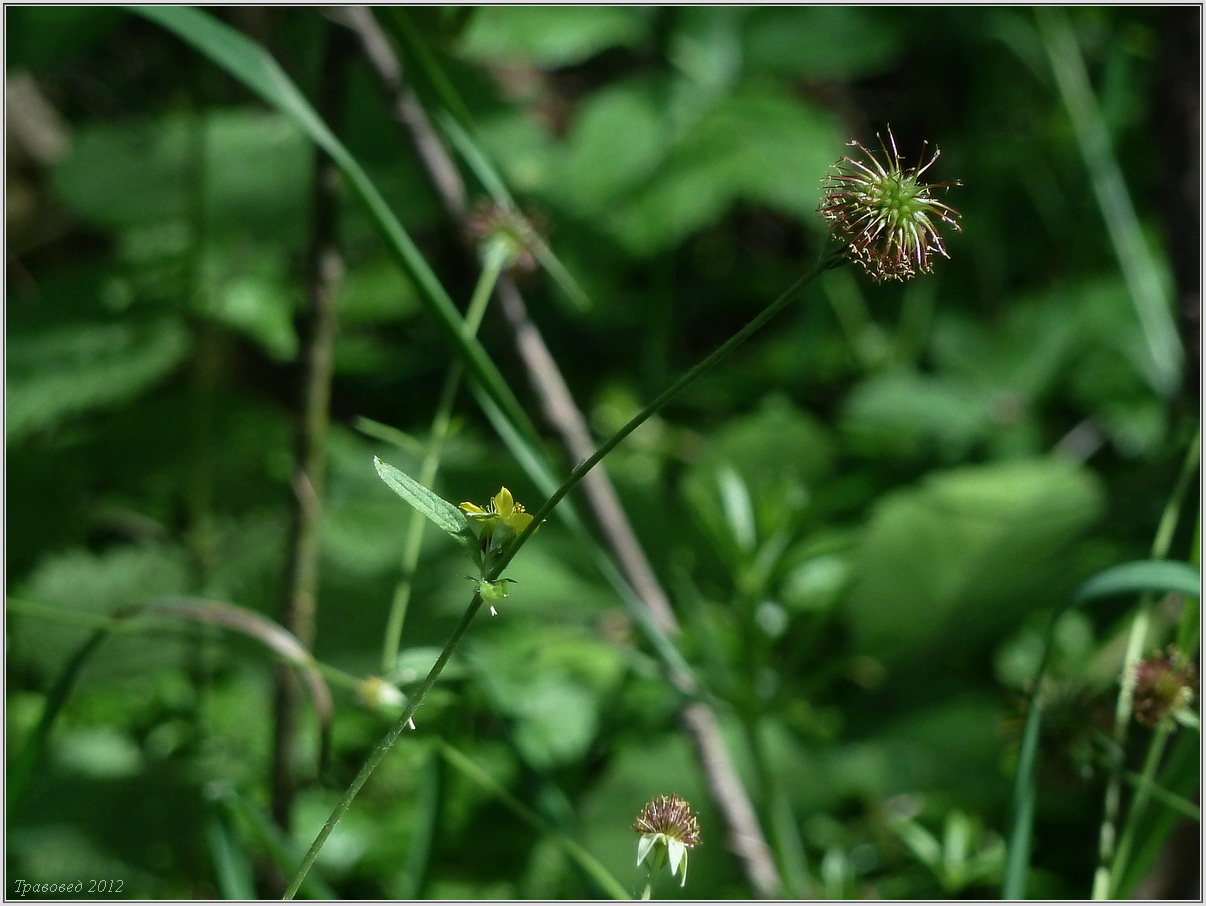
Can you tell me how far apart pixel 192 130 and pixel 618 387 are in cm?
76

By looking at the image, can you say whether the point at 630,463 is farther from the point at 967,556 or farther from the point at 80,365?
the point at 80,365

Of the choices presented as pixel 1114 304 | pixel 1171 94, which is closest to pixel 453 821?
pixel 1171 94

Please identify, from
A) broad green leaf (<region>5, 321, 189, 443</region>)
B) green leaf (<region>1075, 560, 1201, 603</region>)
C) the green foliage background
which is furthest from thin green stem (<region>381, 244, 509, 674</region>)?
broad green leaf (<region>5, 321, 189, 443</region>)

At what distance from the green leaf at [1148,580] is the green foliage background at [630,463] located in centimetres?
14

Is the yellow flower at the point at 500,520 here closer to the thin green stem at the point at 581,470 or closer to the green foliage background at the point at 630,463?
the thin green stem at the point at 581,470

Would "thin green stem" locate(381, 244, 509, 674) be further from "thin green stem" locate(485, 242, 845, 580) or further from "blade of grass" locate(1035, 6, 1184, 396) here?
"blade of grass" locate(1035, 6, 1184, 396)

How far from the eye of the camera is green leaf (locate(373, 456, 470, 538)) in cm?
34

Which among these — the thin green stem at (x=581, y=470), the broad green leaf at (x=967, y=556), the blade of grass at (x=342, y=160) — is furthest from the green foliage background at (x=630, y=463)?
the thin green stem at (x=581, y=470)

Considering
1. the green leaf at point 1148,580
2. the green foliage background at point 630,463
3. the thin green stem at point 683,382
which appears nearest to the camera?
the thin green stem at point 683,382

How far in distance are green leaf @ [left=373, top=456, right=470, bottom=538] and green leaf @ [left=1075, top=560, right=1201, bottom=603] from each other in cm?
38

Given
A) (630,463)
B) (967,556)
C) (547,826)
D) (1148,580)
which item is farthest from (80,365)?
(1148,580)

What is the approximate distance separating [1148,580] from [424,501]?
40cm

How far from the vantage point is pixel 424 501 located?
1.17 feet

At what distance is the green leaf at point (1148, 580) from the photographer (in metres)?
0.54
